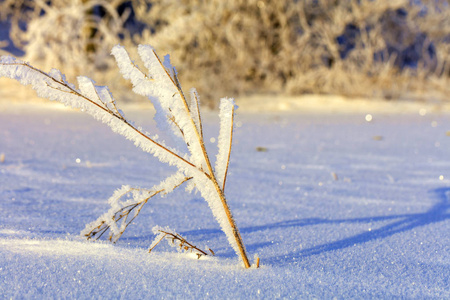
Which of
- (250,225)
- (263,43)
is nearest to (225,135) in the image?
(250,225)

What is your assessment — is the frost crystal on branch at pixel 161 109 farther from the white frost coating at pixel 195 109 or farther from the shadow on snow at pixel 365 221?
the shadow on snow at pixel 365 221

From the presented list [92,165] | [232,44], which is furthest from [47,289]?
[232,44]

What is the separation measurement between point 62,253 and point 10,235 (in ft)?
0.65

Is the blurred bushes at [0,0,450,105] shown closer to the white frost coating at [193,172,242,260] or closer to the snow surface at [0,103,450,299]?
the snow surface at [0,103,450,299]

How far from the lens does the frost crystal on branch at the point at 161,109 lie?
892 mm

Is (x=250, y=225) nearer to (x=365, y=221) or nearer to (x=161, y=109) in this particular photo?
(x=365, y=221)

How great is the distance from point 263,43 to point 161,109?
6028 mm

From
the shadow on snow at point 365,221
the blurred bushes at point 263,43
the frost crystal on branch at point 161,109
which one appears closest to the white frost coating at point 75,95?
the frost crystal on branch at point 161,109

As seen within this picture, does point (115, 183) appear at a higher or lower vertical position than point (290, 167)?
higher

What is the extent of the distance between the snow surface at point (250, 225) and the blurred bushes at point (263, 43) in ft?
11.7

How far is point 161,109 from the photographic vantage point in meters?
0.95

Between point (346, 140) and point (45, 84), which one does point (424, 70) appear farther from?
point (45, 84)

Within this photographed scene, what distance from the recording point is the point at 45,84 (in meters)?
0.89

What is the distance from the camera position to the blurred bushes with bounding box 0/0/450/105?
20.9ft
